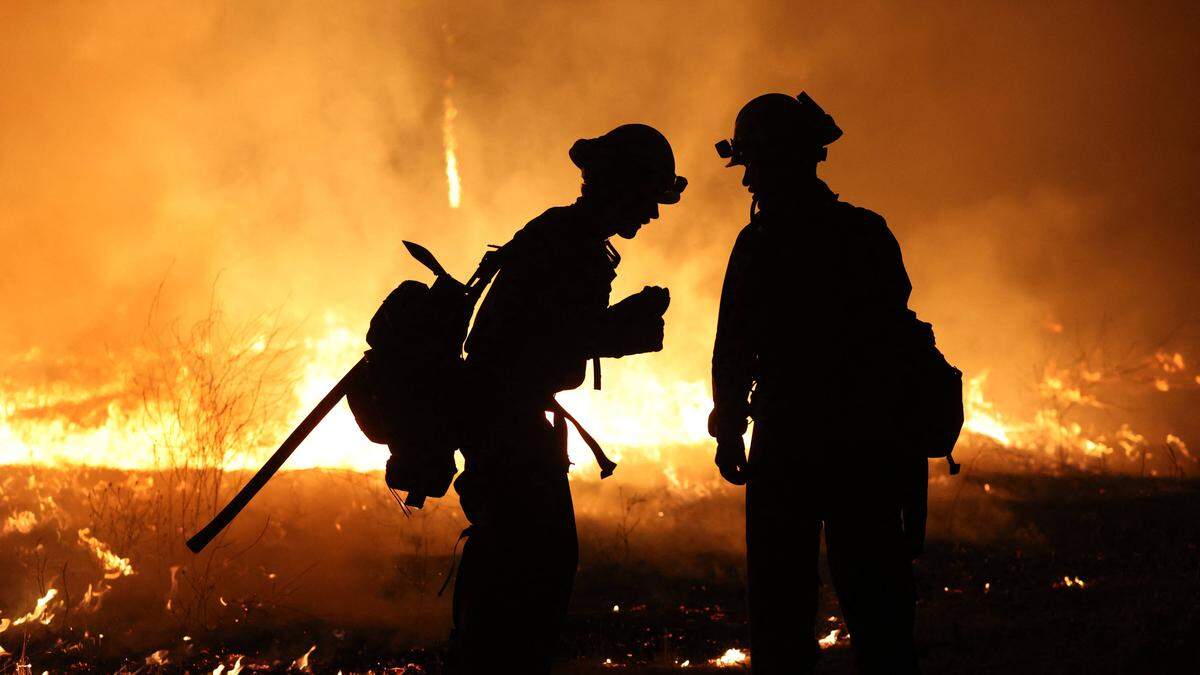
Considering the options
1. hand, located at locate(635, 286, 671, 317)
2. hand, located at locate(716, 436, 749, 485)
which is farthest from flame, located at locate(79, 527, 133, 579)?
hand, located at locate(635, 286, 671, 317)

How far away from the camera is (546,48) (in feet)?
50.5

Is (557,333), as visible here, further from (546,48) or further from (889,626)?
(546,48)

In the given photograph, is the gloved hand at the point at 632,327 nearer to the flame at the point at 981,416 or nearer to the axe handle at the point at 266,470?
the axe handle at the point at 266,470

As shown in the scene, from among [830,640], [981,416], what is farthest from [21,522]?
[981,416]

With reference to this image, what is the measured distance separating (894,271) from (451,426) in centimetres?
176

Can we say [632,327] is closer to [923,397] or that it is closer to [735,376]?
[735,376]

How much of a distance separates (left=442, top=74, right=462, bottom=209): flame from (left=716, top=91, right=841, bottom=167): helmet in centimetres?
1155

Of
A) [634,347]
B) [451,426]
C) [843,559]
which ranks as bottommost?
[843,559]

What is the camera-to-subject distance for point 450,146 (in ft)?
47.4

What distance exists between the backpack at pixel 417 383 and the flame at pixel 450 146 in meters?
A: 12.2

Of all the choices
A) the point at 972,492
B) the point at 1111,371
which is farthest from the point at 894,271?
the point at 1111,371

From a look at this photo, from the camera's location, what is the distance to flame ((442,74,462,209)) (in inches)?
564

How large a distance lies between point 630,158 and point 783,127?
0.76m

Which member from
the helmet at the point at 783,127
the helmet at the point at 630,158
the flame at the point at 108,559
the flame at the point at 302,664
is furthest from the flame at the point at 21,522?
the helmet at the point at 783,127
